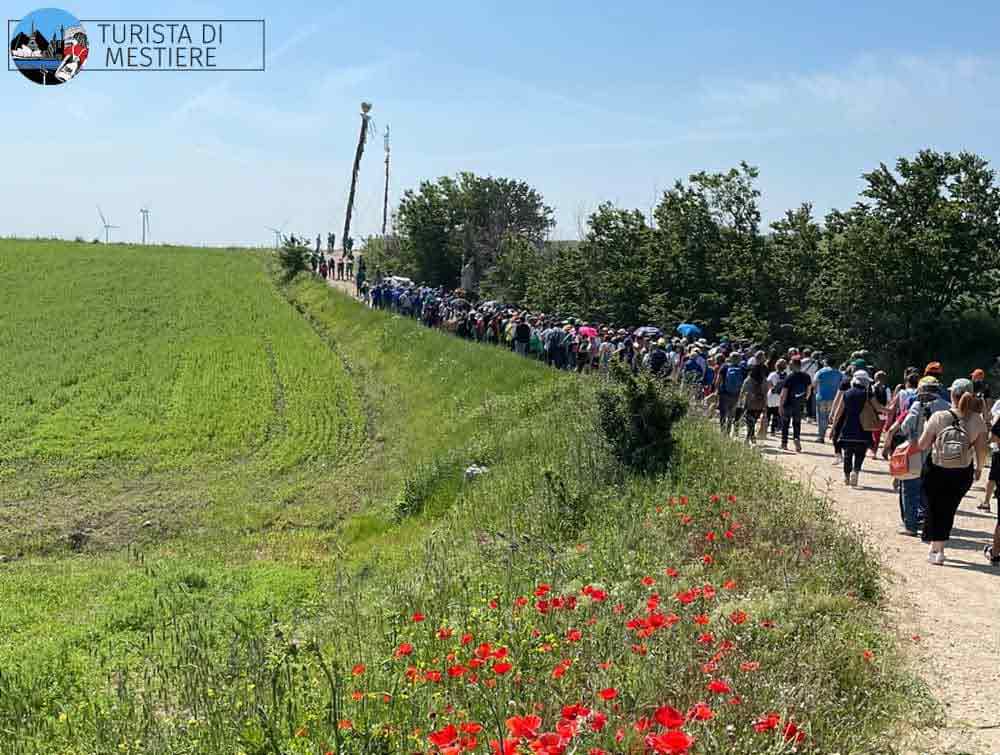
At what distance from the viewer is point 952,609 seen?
843 cm

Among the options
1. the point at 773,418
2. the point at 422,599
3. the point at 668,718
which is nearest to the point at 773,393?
the point at 773,418

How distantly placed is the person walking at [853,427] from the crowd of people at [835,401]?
0.04 ft

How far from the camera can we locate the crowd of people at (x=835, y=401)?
1023 cm

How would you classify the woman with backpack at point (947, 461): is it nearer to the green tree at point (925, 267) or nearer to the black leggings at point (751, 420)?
the black leggings at point (751, 420)

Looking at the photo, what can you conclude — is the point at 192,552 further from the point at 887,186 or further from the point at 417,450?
the point at 887,186

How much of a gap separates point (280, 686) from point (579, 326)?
22759 mm

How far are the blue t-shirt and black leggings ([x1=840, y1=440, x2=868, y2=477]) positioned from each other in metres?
3.65

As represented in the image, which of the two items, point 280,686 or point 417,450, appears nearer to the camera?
point 280,686

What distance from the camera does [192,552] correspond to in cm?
1412

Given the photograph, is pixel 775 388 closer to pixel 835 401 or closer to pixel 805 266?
pixel 835 401

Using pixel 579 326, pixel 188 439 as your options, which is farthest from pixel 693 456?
pixel 579 326

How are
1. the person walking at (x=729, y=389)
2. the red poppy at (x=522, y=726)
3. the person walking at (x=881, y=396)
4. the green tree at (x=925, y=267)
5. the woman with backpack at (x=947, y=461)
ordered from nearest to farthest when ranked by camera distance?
the red poppy at (x=522, y=726) < the woman with backpack at (x=947, y=461) < the person walking at (x=881, y=396) < the person walking at (x=729, y=389) < the green tree at (x=925, y=267)

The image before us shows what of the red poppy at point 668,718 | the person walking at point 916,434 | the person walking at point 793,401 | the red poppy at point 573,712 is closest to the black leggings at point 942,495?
the person walking at point 916,434

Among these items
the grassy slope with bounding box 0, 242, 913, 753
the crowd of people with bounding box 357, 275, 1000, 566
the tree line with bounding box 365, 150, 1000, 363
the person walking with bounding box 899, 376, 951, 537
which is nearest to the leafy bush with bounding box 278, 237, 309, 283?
the tree line with bounding box 365, 150, 1000, 363
